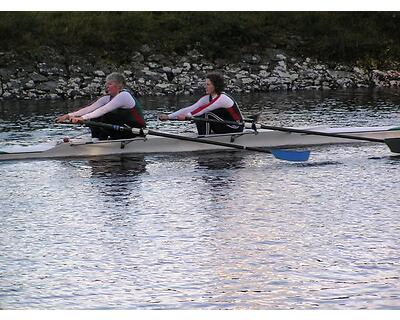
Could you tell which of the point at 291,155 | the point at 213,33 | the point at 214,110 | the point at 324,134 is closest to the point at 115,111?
the point at 214,110

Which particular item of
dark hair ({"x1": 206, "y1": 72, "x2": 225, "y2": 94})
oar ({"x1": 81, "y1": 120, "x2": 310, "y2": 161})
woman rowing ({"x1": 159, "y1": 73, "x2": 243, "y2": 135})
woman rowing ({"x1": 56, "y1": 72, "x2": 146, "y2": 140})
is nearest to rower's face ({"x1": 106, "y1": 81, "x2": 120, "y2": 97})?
woman rowing ({"x1": 56, "y1": 72, "x2": 146, "y2": 140})

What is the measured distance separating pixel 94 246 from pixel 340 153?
7801 mm

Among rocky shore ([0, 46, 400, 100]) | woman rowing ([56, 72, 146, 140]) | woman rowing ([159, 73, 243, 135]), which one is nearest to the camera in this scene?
woman rowing ([56, 72, 146, 140])

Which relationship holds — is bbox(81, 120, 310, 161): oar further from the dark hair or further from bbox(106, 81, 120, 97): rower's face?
the dark hair

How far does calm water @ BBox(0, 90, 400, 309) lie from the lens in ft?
32.1

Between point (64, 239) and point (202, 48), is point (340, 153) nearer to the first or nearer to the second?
point (64, 239)

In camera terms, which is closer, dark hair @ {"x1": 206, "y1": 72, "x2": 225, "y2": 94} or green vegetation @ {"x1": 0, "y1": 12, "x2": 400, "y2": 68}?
dark hair @ {"x1": 206, "y1": 72, "x2": 225, "y2": 94}

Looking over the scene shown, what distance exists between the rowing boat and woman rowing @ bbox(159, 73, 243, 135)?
23 cm

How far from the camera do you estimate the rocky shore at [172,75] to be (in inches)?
1465

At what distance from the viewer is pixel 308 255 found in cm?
1111

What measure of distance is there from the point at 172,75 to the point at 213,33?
5.64 meters

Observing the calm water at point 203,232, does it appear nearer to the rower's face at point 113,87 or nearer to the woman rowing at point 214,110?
the woman rowing at point 214,110

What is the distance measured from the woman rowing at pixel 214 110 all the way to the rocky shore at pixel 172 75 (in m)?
18.4
